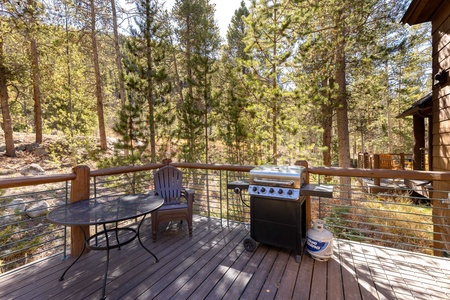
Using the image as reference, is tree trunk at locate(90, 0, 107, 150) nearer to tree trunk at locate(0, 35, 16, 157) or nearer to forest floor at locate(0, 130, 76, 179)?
forest floor at locate(0, 130, 76, 179)

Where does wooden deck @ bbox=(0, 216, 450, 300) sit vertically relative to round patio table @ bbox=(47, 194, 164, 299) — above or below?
below

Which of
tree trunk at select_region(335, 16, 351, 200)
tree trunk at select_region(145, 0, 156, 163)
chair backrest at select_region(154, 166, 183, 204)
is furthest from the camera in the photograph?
tree trunk at select_region(145, 0, 156, 163)

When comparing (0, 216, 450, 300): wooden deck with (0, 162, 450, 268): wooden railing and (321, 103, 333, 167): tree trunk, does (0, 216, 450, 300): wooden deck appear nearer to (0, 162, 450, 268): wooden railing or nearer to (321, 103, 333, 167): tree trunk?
(0, 162, 450, 268): wooden railing

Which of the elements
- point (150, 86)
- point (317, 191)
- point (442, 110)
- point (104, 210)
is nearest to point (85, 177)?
point (104, 210)

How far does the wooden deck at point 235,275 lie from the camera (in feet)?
5.98

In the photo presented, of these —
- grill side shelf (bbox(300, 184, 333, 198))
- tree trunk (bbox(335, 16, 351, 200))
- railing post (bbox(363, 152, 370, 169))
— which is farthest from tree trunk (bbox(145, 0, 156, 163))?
railing post (bbox(363, 152, 370, 169))

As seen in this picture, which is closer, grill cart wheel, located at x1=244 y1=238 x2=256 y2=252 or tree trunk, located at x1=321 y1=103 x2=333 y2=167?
grill cart wheel, located at x1=244 y1=238 x2=256 y2=252

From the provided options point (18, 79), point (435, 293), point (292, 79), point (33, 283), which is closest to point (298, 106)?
point (292, 79)

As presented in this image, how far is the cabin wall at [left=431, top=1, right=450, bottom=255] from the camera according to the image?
10.2ft

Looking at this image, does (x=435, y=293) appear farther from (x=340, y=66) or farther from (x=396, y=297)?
(x=340, y=66)

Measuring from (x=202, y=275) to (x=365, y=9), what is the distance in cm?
623

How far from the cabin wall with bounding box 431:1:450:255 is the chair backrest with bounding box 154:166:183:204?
3.61 metres

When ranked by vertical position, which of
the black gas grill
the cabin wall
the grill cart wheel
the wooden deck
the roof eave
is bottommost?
the wooden deck

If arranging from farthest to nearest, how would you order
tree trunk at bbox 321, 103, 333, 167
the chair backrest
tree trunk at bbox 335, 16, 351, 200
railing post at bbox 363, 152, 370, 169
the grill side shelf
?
railing post at bbox 363, 152, 370, 169
tree trunk at bbox 321, 103, 333, 167
tree trunk at bbox 335, 16, 351, 200
the chair backrest
the grill side shelf
